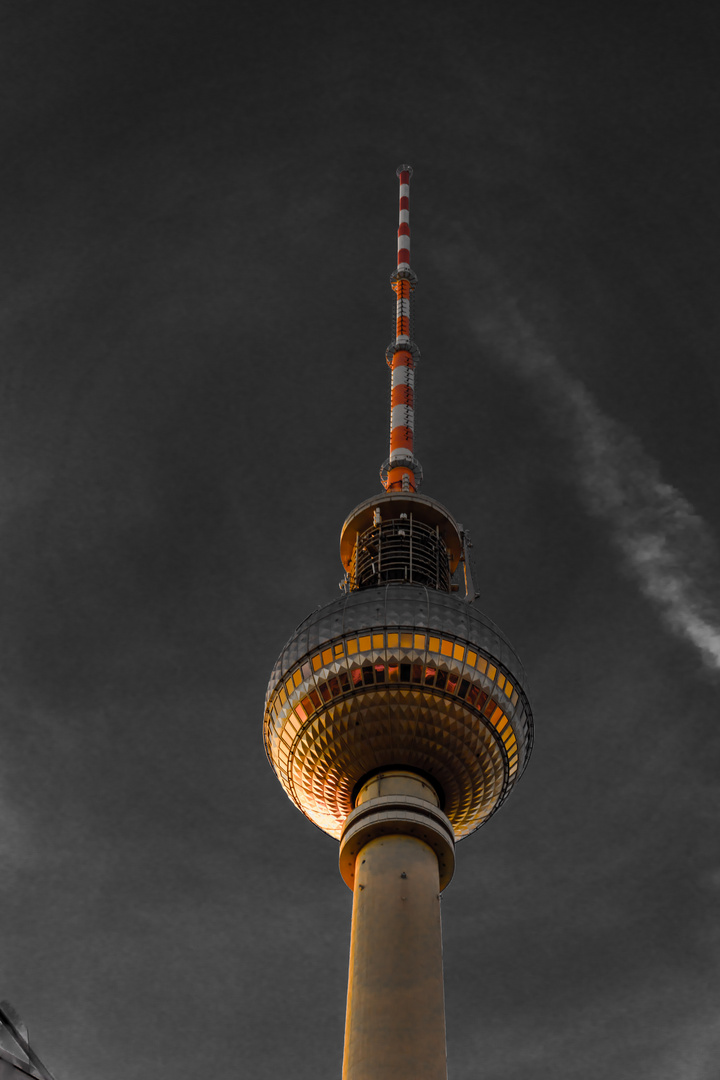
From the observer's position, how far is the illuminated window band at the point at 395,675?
5059cm

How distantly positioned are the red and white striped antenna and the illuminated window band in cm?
1954

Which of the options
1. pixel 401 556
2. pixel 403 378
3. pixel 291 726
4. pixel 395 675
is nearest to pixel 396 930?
pixel 395 675

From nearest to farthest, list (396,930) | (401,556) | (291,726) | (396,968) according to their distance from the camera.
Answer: (396,968), (396,930), (291,726), (401,556)

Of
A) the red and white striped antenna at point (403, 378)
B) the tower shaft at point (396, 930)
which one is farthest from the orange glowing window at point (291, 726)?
the red and white striped antenna at point (403, 378)

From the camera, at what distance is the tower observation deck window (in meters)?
60.6

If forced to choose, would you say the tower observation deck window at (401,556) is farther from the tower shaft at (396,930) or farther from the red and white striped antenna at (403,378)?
the tower shaft at (396,930)

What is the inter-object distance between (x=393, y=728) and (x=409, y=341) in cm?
3871

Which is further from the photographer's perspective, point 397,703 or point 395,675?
point 395,675

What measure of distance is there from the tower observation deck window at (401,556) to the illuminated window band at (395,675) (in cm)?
789

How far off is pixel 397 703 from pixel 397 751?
7.94ft

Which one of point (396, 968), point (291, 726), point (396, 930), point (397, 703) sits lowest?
point (396, 968)

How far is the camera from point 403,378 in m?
77.2

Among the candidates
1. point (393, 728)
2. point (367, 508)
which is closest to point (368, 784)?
point (393, 728)

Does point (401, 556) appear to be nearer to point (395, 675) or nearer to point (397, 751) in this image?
point (395, 675)
